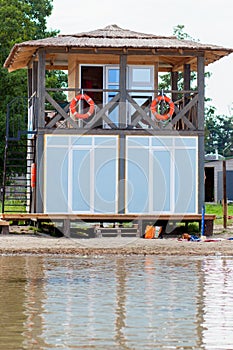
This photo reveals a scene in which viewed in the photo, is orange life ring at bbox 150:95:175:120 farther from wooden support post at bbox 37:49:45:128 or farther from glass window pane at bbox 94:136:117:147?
wooden support post at bbox 37:49:45:128

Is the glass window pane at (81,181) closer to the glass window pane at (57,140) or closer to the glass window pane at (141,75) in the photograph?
the glass window pane at (57,140)

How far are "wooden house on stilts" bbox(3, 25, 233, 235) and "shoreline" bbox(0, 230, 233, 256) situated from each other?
1.08m

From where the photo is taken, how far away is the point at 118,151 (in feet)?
86.0

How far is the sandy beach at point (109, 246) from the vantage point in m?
22.1

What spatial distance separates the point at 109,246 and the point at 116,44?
563 cm

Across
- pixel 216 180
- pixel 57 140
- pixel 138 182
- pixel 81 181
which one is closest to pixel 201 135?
pixel 138 182

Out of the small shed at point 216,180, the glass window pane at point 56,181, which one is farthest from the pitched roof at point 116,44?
the small shed at point 216,180

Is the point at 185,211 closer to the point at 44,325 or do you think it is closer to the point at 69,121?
the point at 69,121

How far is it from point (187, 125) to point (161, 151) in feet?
3.21

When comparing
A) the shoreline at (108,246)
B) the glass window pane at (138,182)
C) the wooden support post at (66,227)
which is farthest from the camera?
the glass window pane at (138,182)

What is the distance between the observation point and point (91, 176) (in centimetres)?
2609

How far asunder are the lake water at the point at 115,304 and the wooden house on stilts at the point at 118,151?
5.67m

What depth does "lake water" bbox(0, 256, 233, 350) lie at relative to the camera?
34.8ft

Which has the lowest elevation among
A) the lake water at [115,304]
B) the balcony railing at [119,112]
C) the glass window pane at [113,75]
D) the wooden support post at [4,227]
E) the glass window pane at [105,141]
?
the lake water at [115,304]
